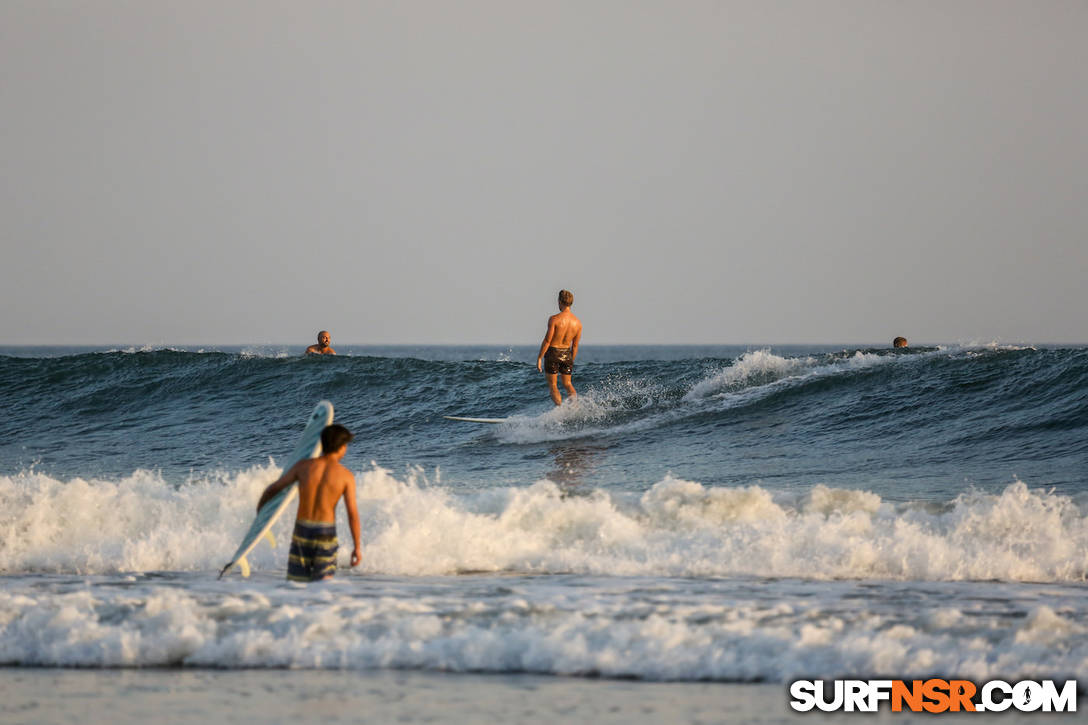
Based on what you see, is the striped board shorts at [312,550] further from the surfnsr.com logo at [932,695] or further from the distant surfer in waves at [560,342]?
the distant surfer in waves at [560,342]

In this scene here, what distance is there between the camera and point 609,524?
909cm

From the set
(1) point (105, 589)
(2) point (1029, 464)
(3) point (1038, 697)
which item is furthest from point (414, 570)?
(2) point (1029, 464)

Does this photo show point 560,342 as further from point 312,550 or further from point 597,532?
point 312,550

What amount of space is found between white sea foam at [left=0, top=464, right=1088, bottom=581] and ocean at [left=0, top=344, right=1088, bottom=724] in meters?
0.03

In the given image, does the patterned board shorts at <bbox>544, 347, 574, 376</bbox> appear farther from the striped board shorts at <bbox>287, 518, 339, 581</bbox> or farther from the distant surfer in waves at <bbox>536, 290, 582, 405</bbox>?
the striped board shorts at <bbox>287, 518, 339, 581</bbox>

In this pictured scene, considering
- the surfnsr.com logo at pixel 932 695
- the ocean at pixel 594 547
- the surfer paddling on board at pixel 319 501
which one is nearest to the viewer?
the surfnsr.com logo at pixel 932 695

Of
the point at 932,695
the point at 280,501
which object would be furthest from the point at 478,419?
the point at 932,695

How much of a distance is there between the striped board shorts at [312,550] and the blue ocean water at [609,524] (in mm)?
284

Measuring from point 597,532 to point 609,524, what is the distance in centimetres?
13

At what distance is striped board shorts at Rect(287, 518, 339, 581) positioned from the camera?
6.61 m

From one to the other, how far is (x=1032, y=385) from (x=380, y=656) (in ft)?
40.2

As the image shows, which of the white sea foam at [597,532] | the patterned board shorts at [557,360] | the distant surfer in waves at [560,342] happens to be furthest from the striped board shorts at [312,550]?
the patterned board shorts at [557,360]

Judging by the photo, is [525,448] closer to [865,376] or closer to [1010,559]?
[865,376]

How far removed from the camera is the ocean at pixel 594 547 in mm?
5664
